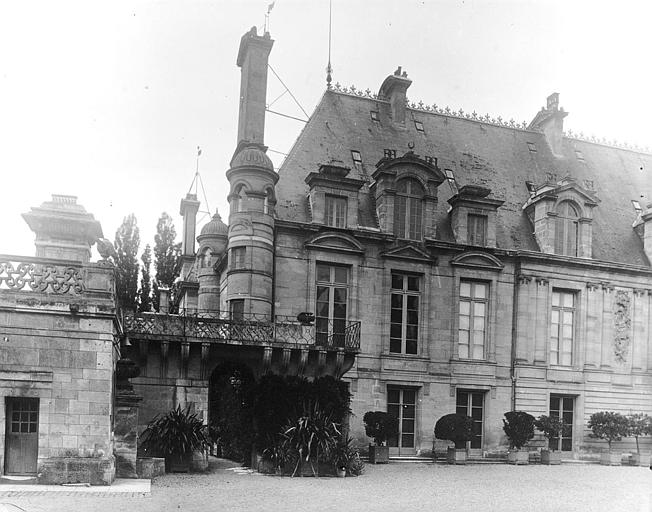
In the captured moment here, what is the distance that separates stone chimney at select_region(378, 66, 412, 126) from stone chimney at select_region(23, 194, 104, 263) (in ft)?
41.7

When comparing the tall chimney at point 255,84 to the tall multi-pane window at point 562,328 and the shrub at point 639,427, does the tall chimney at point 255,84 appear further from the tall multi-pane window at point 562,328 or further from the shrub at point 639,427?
the shrub at point 639,427

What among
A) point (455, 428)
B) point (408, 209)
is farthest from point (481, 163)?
point (455, 428)

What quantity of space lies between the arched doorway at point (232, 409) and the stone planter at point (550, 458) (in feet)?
30.0

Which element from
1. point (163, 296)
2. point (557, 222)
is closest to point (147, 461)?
point (163, 296)

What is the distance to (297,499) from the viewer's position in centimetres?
1277

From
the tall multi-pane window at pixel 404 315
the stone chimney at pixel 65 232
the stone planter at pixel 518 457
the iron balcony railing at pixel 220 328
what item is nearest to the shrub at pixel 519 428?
the stone planter at pixel 518 457

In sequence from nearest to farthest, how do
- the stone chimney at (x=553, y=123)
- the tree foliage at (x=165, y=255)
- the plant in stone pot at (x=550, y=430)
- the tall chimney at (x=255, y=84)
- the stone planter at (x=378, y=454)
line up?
the stone planter at (x=378, y=454) < the plant in stone pot at (x=550, y=430) < the tall chimney at (x=255, y=84) < the stone chimney at (x=553, y=123) < the tree foliage at (x=165, y=255)

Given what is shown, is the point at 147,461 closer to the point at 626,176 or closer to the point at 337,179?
the point at 337,179

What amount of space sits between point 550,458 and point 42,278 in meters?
15.6

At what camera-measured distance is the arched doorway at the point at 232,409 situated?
17.9m

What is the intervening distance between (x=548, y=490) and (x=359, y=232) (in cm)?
933

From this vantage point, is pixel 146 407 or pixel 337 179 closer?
pixel 146 407

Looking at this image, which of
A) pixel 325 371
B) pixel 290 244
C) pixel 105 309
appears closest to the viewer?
pixel 105 309

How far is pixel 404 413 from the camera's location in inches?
872
